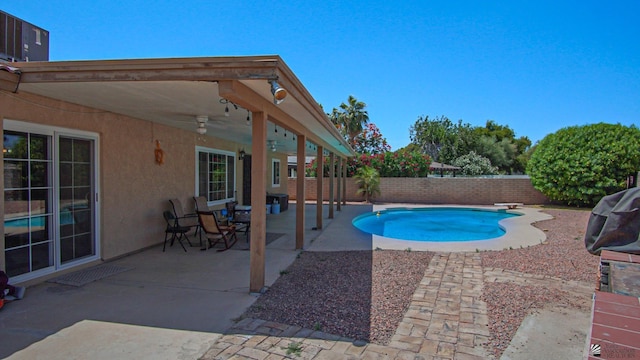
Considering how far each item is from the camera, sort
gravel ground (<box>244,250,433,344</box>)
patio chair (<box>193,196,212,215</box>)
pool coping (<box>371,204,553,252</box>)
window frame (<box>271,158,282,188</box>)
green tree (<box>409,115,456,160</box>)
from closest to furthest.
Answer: gravel ground (<box>244,250,433,344</box>)
pool coping (<box>371,204,553,252</box>)
patio chair (<box>193,196,212,215</box>)
window frame (<box>271,158,282,188</box>)
green tree (<box>409,115,456,160</box>)

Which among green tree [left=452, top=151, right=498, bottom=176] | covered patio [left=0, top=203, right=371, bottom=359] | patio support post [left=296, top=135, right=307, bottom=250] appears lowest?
covered patio [left=0, top=203, right=371, bottom=359]

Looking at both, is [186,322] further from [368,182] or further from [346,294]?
[368,182]

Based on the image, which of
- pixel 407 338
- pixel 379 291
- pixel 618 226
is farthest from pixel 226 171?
pixel 618 226

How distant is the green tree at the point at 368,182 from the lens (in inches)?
727

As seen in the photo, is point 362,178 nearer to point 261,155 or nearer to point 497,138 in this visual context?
point 261,155

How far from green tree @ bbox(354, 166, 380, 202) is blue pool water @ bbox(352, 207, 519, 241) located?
245 cm

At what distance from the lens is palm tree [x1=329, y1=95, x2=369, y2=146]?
3481 centimetres

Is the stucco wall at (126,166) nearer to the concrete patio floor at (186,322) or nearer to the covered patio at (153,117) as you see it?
the covered patio at (153,117)

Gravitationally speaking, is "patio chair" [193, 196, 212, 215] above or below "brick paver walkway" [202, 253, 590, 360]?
above

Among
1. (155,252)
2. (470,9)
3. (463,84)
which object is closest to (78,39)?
(155,252)

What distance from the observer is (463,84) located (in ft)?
75.9

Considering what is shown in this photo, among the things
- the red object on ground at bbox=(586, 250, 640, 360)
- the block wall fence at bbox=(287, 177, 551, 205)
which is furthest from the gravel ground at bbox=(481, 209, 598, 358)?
the block wall fence at bbox=(287, 177, 551, 205)

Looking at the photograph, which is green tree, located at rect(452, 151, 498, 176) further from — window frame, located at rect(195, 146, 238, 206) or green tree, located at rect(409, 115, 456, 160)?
window frame, located at rect(195, 146, 238, 206)

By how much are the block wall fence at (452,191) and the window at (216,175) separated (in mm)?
7699
